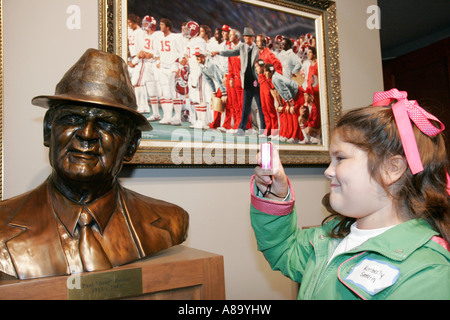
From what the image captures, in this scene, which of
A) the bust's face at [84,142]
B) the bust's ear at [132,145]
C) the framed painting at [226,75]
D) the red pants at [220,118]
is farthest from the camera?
the red pants at [220,118]

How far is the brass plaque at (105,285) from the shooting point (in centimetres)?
108

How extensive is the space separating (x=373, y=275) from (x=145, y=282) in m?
0.69

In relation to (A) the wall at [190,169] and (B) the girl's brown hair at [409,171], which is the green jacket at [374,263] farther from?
(A) the wall at [190,169]

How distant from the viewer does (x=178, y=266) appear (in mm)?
1242

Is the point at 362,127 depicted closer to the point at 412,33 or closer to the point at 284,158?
the point at 284,158

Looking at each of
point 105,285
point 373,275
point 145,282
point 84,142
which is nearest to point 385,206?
point 373,275

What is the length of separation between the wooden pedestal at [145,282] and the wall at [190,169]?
55cm

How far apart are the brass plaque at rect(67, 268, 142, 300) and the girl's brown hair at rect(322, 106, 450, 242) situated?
2.68 feet

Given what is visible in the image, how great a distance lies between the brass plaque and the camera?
3.56 feet

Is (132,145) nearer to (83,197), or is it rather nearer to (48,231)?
(83,197)

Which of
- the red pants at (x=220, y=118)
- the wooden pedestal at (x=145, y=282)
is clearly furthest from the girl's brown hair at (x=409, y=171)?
the red pants at (x=220, y=118)

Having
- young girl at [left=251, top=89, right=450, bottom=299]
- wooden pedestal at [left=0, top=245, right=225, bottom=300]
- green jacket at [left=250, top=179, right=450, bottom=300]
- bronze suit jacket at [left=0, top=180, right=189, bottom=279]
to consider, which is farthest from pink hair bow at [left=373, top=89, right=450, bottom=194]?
bronze suit jacket at [left=0, top=180, right=189, bottom=279]

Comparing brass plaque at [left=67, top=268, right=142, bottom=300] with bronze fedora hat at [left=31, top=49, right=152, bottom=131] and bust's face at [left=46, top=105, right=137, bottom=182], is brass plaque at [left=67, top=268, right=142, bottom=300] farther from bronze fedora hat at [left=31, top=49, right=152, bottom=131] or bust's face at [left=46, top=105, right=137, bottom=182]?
bronze fedora hat at [left=31, top=49, right=152, bottom=131]
